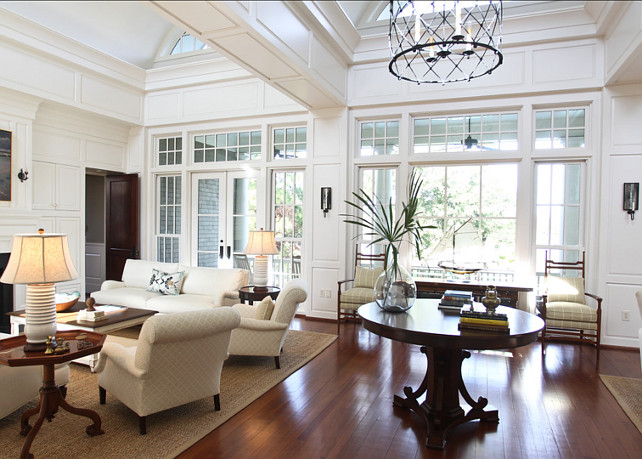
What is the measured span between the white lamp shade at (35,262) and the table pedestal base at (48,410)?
1.69 ft

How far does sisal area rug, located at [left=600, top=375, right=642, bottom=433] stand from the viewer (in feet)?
10.1

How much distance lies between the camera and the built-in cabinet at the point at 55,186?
590 centimetres

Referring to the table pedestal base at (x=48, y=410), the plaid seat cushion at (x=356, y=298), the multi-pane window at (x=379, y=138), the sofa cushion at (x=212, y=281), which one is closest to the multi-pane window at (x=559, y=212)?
the multi-pane window at (x=379, y=138)

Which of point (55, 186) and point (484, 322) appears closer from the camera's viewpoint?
point (484, 322)

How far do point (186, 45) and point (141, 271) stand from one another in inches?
150

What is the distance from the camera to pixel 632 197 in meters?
4.79

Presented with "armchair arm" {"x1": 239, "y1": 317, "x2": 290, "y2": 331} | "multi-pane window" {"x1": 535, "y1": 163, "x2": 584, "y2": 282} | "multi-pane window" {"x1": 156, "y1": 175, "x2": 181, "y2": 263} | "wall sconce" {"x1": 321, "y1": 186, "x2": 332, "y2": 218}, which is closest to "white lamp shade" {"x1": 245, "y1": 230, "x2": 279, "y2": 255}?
"wall sconce" {"x1": 321, "y1": 186, "x2": 332, "y2": 218}

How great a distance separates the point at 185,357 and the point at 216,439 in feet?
1.75

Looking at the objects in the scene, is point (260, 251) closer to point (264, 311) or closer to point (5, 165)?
point (264, 311)

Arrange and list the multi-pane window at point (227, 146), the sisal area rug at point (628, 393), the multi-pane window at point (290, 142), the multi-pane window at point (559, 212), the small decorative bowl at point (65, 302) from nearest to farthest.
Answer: the sisal area rug at point (628, 393) → the small decorative bowl at point (65, 302) → the multi-pane window at point (559, 212) → the multi-pane window at point (290, 142) → the multi-pane window at point (227, 146)

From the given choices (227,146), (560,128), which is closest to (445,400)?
(560,128)

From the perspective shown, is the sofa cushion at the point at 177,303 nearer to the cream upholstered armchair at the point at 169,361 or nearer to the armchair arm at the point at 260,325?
the armchair arm at the point at 260,325

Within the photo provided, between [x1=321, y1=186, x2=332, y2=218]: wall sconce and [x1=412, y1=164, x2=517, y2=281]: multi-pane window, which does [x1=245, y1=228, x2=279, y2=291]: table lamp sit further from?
[x1=412, y1=164, x2=517, y2=281]: multi-pane window

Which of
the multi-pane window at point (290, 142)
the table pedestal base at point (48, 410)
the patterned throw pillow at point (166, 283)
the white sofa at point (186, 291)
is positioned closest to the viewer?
the table pedestal base at point (48, 410)
